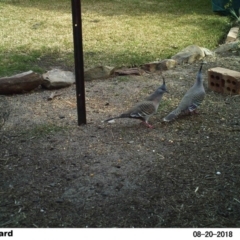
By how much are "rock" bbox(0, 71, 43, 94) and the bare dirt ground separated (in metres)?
0.21

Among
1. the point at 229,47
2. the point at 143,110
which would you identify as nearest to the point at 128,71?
the point at 229,47

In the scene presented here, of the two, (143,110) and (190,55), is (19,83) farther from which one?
(190,55)

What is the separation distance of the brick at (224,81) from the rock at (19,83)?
180 centimetres

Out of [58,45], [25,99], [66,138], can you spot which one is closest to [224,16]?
[58,45]

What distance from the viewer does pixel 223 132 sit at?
4.00 metres

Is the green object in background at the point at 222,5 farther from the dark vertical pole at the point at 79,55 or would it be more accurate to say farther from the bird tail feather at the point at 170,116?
the dark vertical pole at the point at 79,55

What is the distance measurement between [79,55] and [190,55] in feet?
8.43

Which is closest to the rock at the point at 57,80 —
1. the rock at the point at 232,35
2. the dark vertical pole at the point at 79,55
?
the dark vertical pole at the point at 79,55

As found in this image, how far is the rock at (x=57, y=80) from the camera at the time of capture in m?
5.28

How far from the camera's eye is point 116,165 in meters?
3.45

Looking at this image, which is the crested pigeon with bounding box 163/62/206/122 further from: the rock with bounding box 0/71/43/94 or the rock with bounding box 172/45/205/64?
the rock with bounding box 172/45/205/64

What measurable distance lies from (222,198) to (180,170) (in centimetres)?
43

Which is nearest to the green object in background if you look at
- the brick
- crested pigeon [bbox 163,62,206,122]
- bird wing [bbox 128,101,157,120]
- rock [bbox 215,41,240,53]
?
rock [bbox 215,41,240,53]

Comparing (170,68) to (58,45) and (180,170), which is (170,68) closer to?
(58,45)
